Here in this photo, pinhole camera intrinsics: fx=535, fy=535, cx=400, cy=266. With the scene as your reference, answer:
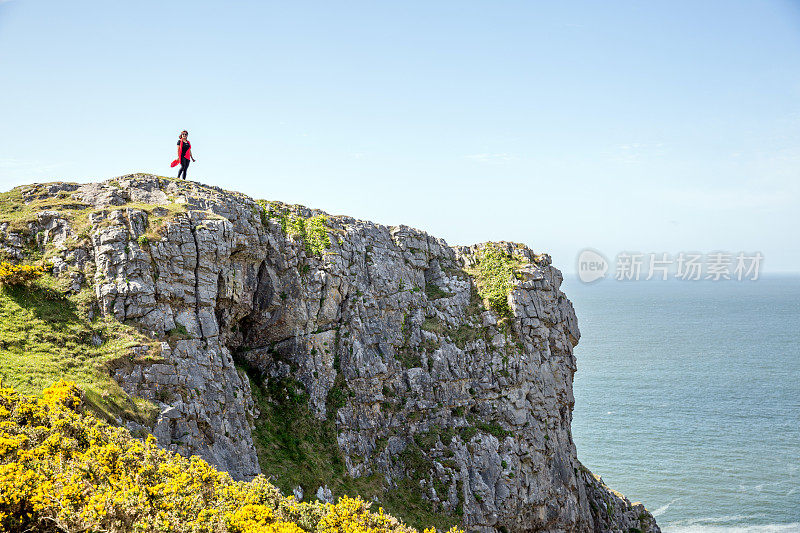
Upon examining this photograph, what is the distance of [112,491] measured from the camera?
1531cm

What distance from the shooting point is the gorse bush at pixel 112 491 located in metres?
14.1

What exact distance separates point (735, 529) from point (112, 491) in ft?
227

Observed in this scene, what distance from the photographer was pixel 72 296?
30.7m

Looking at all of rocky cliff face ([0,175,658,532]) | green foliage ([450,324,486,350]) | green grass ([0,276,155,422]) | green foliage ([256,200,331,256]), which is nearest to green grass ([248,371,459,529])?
rocky cliff face ([0,175,658,532])

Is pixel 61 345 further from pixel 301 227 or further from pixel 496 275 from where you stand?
pixel 496 275

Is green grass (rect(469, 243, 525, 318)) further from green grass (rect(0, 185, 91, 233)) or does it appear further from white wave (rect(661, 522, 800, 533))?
white wave (rect(661, 522, 800, 533))

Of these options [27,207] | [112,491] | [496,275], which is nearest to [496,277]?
[496,275]

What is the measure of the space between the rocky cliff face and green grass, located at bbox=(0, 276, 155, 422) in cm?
109

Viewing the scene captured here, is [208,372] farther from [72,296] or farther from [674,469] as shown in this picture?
[674,469]

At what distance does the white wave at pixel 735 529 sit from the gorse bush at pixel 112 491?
56964 millimetres

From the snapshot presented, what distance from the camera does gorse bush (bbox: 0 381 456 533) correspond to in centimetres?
1409

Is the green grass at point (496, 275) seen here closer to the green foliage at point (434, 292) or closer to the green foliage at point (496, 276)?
the green foliage at point (496, 276)

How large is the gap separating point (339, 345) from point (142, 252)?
16008 mm

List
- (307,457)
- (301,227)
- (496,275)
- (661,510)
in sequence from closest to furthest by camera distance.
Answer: (307,457)
(301,227)
(496,275)
(661,510)
